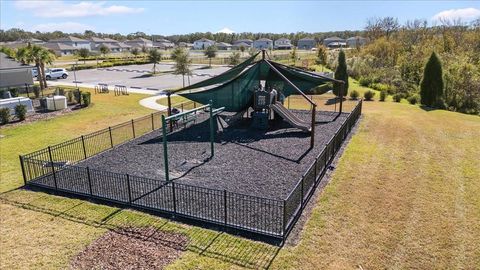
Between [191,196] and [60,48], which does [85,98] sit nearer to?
[191,196]

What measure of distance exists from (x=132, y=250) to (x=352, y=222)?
5.53 metres

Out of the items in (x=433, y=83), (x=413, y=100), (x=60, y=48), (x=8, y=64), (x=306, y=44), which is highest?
(x=306, y=44)

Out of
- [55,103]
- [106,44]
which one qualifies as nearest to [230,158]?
[55,103]

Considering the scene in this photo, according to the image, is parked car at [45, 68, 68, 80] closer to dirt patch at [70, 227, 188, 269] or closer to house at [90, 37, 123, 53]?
dirt patch at [70, 227, 188, 269]

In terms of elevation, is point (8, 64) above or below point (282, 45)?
below

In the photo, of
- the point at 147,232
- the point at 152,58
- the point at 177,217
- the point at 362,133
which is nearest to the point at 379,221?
the point at 177,217

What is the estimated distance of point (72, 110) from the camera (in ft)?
78.8

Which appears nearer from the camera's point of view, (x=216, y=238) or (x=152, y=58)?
(x=216, y=238)

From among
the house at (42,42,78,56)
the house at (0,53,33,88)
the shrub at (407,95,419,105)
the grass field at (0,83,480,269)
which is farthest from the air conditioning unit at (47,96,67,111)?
the house at (42,42,78,56)

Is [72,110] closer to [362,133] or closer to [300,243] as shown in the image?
[362,133]

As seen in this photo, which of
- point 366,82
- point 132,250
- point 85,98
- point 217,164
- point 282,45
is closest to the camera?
point 132,250

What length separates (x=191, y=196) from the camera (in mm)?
10211

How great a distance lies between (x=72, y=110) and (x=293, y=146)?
17.2 metres

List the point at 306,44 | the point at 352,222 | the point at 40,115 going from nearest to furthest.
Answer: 1. the point at 352,222
2. the point at 40,115
3. the point at 306,44
